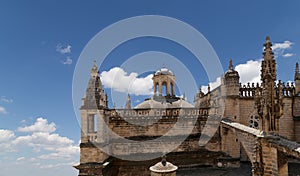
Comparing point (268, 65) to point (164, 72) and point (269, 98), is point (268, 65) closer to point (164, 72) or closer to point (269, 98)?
point (269, 98)

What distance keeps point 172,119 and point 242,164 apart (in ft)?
18.1

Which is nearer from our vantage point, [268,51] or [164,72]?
[268,51]

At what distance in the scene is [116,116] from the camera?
1481cm

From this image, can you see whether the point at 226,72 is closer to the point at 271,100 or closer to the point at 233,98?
the point at 233,98

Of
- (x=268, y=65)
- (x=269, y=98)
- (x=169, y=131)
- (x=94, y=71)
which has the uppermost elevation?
(x=94, y=71)

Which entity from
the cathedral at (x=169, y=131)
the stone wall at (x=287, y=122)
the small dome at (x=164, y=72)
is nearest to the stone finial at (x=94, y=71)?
the cathedral at (x=169, y=131)

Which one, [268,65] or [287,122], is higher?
[268,65]

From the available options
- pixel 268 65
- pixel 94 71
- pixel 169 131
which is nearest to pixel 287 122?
pixel 169 131

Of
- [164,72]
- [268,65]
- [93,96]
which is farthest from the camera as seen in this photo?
[164,72]

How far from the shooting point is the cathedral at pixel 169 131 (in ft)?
41.9

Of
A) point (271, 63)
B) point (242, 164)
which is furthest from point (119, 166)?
point (271, 63)

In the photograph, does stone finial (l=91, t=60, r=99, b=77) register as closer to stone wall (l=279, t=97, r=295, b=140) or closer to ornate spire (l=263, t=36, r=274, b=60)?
ornate spire (l=263, t=36, r=274, b=60)

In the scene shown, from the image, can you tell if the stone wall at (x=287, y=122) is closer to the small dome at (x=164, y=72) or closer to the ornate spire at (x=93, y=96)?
the small dome at (x=164, y=72)

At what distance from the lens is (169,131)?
49.6ft
